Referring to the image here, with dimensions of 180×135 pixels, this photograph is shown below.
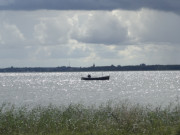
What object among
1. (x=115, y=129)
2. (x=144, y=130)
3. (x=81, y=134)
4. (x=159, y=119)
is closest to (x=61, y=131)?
(x=81, y=134)

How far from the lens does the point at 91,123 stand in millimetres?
23578

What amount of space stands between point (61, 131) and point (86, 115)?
14.7ft

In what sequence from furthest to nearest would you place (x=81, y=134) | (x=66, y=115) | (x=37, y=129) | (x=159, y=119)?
(x=66, y=115) < (x=159, y=119) < (x=37, y=129) < (x=81, y=134)

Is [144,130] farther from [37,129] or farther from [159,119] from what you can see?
[37,129]

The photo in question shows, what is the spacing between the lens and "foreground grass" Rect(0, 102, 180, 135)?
21.5m

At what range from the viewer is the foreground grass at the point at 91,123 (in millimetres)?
21536

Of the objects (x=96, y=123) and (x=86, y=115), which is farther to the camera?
(x=86, y=115)

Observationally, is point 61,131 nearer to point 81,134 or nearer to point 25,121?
point 81,134

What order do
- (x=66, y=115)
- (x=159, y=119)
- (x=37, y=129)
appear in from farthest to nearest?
(x=66, y=115)
(x=159, y=119)
(x=37, y=129)

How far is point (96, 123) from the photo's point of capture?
23.3 meters

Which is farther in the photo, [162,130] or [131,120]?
[131,120]

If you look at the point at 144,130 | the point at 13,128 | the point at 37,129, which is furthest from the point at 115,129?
the point at 13,128

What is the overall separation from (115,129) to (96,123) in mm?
1732

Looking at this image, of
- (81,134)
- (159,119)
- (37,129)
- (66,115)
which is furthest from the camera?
(66,115)
